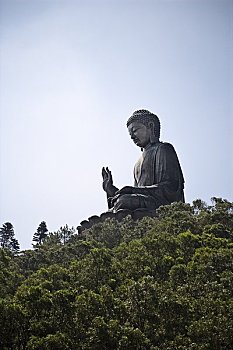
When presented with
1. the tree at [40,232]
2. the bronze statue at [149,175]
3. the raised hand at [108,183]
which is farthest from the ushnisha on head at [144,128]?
the tree at [40,232]

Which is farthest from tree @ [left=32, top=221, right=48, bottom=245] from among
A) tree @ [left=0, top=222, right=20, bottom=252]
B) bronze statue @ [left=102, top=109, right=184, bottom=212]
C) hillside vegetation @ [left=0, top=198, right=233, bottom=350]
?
hillside vegetation @ [left=0, top=198, right=233, bottom=350]

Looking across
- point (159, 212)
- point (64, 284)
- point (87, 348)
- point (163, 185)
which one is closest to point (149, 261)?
point (64, 284)

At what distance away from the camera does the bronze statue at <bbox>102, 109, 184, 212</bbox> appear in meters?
16.9

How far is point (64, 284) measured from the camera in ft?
30.8

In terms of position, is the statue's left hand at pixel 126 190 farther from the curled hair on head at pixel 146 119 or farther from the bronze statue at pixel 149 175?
the curled hair on head at pixel 146 119

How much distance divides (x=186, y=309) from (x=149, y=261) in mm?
1929

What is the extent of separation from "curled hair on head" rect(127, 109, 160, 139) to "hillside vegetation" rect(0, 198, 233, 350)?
833cm

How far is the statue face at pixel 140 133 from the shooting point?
1908cm

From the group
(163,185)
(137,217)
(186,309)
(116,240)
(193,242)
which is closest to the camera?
(186,309)

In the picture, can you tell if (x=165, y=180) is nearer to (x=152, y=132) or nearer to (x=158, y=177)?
(x=158, y=177)

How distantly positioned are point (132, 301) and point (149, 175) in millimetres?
10209

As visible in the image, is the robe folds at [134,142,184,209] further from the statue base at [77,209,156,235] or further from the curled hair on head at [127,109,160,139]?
the curled hair on head at [127,109,160,139]

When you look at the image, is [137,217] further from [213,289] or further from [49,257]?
[213,289]

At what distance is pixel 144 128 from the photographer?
19.1m
